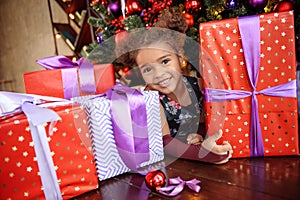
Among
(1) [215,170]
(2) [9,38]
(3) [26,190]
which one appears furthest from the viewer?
(2) [9,38]

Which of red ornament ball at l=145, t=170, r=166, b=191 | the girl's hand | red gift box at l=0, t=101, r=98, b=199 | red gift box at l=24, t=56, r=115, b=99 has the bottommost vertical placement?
red ornament ball at l=145, t=170, r=166, b=191

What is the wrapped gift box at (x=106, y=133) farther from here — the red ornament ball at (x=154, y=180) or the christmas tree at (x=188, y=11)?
the christmas tree at (x=188, y=11)

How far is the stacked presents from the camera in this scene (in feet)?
1.78

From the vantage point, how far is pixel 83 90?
2.38 feet

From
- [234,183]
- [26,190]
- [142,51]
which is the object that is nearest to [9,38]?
[142,51]

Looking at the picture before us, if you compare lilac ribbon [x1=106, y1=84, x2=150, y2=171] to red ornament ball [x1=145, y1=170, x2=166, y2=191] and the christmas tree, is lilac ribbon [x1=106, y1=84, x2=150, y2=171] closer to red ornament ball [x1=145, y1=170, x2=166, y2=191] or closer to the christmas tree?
red ornament ball [x1=145, y1=170, x2=166, y2=191]

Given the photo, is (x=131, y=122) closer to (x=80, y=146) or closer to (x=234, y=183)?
(x=80, y=146)

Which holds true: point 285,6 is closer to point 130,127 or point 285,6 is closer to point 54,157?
point 130,127

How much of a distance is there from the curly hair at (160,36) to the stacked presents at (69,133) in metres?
0.15

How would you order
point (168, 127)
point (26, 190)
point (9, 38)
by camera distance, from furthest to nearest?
point (9, 38), point (168, 127), point (26, 190)

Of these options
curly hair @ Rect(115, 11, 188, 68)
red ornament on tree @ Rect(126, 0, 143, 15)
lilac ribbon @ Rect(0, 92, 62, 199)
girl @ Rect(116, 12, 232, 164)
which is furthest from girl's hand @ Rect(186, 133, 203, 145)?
red ornament on tree @ Rect(126, 0, 143, 15)

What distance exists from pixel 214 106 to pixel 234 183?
8.2 inches

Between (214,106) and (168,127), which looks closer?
(214,106)

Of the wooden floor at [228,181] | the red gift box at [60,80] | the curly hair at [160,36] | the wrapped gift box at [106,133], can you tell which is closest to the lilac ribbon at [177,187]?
the wooden floor at [228,181]
